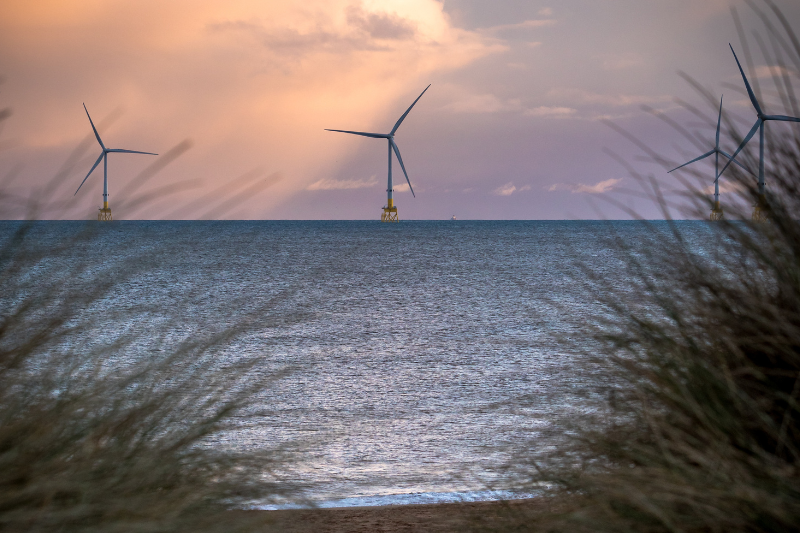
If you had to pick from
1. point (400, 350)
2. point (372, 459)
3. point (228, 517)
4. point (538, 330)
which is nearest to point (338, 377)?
point (400, 350)

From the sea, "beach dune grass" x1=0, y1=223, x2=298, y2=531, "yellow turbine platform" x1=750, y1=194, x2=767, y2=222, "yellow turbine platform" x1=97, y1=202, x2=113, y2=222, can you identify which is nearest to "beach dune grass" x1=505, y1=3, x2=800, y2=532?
"yellow turbine platform" x1=750, y1=194, x2=767, y2=222

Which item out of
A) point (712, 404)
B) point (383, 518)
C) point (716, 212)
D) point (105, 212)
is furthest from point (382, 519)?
point (105, 212)

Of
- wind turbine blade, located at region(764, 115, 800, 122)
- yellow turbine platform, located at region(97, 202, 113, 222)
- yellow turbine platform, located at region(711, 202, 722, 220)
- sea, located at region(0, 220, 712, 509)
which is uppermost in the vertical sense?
wind turbine blade, located at region(764, 115, 800, 122)

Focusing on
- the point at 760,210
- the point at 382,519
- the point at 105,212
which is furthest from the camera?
the point at 382,519

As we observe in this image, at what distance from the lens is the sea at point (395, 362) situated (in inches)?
151

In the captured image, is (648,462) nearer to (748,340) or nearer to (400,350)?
(748,340)

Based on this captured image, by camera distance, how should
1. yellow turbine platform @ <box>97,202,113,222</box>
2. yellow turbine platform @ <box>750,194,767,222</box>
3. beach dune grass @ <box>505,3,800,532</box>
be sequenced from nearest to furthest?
yellow turbine platform @ <box>97,202,113,222</box>
beach dune grass @ <box>505,3,800,532</box>
yellow turbine platform @ <box>750,194,767,222</box>

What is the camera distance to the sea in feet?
12.6

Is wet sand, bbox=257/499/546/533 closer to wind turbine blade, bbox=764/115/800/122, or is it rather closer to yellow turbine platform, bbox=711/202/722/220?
yellow turbine platform, bbox=711/202/722/220

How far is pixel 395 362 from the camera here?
738 inches

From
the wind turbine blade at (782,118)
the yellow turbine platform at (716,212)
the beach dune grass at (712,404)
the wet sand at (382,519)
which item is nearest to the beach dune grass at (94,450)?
the beach dune grass at (712,404)

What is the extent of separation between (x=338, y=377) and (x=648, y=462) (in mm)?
13448

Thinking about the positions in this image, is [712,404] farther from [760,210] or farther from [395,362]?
[395,362]

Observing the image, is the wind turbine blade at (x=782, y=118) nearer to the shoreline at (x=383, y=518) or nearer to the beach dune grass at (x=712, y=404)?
the beach dune grass at (x=712, y=404)
